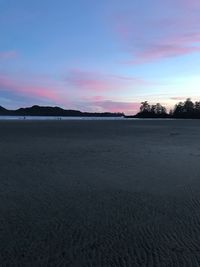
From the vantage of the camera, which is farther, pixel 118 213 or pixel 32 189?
pixel 32 189

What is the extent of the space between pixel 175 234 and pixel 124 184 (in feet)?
12.1

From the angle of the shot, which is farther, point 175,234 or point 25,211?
point 25,211

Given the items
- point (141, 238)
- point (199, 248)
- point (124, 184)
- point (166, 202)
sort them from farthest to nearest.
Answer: point (124, 184) → point (166, 202) → point (141, 238) → point (199, 248)

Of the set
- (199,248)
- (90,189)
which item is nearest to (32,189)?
(90,189)

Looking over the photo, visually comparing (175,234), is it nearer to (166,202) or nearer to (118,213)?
(118,213)

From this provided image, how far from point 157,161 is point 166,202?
592 centimetres

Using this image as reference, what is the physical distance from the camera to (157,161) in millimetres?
13125

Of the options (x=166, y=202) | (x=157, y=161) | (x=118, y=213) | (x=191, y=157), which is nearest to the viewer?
A: (x=118, y=213)

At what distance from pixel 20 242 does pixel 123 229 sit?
65.7 inches

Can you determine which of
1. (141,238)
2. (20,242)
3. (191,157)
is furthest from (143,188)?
(191,157)

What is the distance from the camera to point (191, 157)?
14125 mm

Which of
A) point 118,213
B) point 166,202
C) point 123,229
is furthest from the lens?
point 166,202

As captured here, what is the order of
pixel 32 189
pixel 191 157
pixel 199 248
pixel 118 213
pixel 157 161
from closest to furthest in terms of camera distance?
pixel 199 248
pixel 118 213
pixel 32 189
pixel 157 161
pixel 191 157

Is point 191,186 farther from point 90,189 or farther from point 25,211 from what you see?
point 25,211
